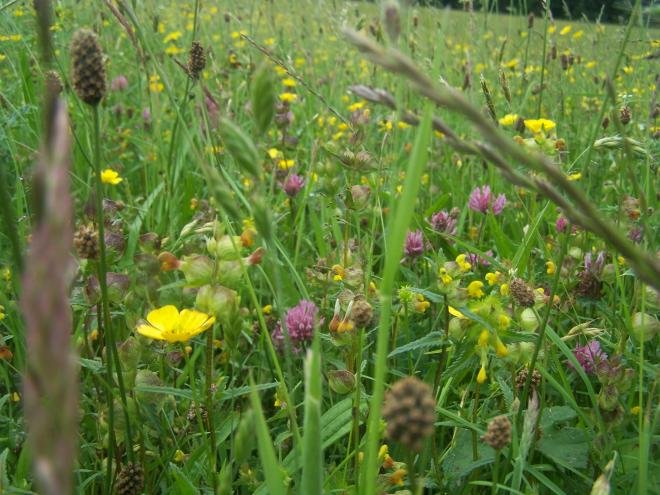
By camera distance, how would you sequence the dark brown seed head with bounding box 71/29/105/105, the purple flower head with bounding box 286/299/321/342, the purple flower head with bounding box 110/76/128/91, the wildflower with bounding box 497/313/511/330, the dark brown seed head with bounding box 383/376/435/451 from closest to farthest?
1. the dark brown seed head with bounding box 383/376/435/451
2. the dark brown seed head with bounding box 71/29/105/105
3. the wildflower with bounding box 497/313/511/330
4. the purple flower head with bounding box 286/299/321/342
5. the purple flower head with bounding box 110/76/128/91

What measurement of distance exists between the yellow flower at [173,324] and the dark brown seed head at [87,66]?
35 centimetres

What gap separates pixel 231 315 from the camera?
2.72 ft

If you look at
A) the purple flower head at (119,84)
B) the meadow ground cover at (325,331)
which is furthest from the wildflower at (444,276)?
the purple flower head at (119,84)

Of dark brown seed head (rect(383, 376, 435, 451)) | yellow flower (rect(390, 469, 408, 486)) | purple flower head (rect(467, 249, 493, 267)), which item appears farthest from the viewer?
purple flower head (rect(467, 249, 493, 267))

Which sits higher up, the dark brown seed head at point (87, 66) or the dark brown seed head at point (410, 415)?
the dark brown seed head at point (87, 66)

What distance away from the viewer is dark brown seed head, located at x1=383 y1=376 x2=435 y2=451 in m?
0.38

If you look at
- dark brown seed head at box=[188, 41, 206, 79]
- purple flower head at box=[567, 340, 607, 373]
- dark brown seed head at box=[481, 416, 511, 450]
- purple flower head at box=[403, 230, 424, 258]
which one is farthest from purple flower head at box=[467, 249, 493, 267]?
dark brown seed head at box=[481, 416, 511, 450]

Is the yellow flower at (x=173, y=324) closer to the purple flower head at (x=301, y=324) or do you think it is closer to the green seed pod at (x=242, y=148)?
the purple flower head at (x=301, y=324)

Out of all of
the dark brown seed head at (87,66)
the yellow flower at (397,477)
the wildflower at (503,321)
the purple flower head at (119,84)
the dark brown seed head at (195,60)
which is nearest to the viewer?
the dark brown seed head at (87,66)

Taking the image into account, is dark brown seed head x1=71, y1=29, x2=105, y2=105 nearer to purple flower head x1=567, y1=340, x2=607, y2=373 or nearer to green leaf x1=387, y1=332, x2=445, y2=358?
green leaf x1=387, y1=332, x2=445, y2=358

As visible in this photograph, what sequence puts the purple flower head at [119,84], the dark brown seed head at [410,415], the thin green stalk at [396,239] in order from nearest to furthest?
the dark brown seed head at [410,415] → the thin green stalk at [396,239] → the purple flower head at [119,84]

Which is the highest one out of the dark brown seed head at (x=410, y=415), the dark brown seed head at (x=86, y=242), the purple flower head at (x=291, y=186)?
the dark brown seed head at (x=410, y=415)

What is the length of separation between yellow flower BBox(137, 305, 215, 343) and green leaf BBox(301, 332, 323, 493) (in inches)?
14.7

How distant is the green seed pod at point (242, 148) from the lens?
0.54 m
